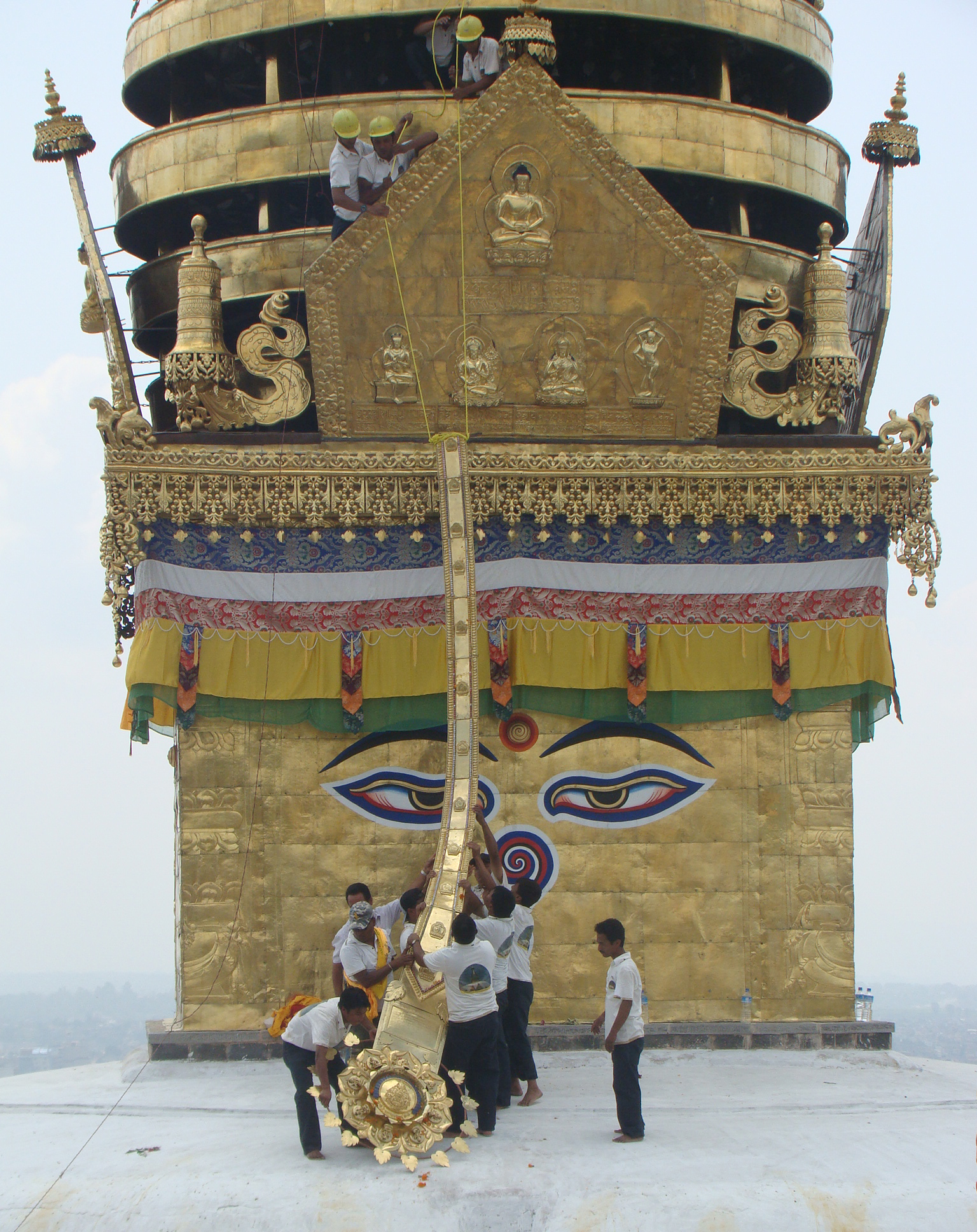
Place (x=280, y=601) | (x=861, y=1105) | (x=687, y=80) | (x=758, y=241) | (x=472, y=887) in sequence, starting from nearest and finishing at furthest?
(x=861, y=1105), (x=472, y=887), (x=280, y=601), (x=758, y=241), (x=687, y=80)

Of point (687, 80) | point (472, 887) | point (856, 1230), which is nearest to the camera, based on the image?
point (856, 1230)

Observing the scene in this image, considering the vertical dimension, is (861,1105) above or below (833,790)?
below

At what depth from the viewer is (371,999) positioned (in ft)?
40.1

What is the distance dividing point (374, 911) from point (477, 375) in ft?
17.7

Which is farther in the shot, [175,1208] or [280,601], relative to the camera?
[280,601]

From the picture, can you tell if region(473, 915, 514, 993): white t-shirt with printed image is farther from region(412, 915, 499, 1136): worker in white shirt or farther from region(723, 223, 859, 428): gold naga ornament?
region(723, 223, 859, 428): gold naga ornament

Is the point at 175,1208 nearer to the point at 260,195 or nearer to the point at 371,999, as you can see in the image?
the point at 371,999

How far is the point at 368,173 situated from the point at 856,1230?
11024mm

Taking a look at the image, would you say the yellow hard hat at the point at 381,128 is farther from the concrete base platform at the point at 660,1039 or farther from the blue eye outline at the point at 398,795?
the concrete base platform at the point at 660,1039

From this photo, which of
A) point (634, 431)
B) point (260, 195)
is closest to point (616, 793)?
point (634, 431)

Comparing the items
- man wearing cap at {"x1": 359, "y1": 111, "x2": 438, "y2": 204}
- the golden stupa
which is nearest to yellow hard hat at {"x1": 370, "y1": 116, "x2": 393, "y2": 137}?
man wearing cap at {"x1": 359, "y1": 111, "x2": 438, "y2": 204}

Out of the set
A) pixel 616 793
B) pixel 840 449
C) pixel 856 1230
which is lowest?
pixel 856 1230

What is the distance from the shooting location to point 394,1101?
37.3 feet

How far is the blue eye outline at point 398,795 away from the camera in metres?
16.1
